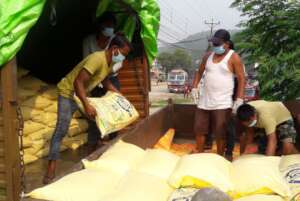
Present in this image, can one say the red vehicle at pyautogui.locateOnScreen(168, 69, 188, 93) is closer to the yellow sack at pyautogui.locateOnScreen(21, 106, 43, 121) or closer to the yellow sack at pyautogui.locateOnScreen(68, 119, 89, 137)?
the yellow sack at pyautogui.locateOnScreen(68, 119, 89, 137)

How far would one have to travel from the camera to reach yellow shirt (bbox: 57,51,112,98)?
342cm

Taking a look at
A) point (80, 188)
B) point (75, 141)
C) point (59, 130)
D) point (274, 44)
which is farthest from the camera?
point (274, 44)

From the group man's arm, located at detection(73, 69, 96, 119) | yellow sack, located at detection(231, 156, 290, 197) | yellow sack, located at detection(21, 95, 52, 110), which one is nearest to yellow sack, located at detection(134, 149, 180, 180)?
yellow sack, located at detection(231, 156, 290, 197)

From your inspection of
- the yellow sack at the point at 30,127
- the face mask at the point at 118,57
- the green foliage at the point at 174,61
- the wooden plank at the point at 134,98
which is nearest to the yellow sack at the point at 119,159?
the face mask at the point at 118,57

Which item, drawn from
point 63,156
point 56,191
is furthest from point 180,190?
point 63,156

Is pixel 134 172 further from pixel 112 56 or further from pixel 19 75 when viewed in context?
pixel 19 75

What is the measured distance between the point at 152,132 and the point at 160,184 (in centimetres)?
217

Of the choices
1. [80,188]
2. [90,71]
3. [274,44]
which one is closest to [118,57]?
[90,71]

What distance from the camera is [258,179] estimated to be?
8.63 feet

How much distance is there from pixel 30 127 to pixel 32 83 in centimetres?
51

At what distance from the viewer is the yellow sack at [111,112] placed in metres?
3.35

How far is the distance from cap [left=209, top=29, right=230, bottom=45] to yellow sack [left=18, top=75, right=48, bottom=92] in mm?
1837

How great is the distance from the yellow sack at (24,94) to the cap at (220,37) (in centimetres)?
187

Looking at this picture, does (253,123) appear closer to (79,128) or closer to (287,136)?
(287,136)
